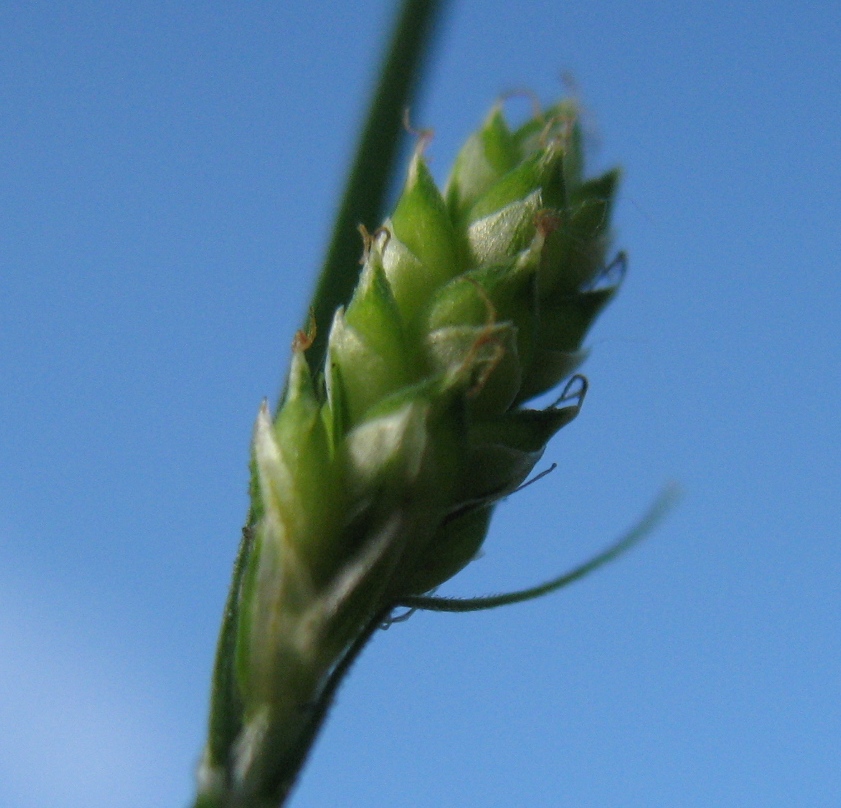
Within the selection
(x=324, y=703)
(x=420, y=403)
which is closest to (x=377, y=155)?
(x=420, y=403)

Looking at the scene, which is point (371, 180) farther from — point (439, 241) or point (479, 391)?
point (479, 391)

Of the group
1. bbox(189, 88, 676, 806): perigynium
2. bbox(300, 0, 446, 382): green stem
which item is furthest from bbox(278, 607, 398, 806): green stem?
bbox(300, 0, 446, 382): green stem

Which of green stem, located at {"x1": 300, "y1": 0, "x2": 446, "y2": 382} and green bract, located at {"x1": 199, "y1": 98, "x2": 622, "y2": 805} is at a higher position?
green stem, located at {"x1": 300, "y1": 0, "x2": 446, "y2": 382}

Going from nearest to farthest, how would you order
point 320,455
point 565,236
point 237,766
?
1. point 237,766
2. point 320,455
3. point 565,236

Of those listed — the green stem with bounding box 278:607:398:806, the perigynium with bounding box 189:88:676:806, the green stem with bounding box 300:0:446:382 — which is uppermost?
the green stem with bounding box 300:0:446:382

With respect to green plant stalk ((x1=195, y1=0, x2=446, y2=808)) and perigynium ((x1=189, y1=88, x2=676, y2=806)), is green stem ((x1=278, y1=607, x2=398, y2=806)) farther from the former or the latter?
green plant stalk ((x1=195, y1=0, x2=446, y2=808))

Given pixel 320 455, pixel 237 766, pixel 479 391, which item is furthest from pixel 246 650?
pixel 479 391

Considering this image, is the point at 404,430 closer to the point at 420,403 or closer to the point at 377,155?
the point at 420,403
